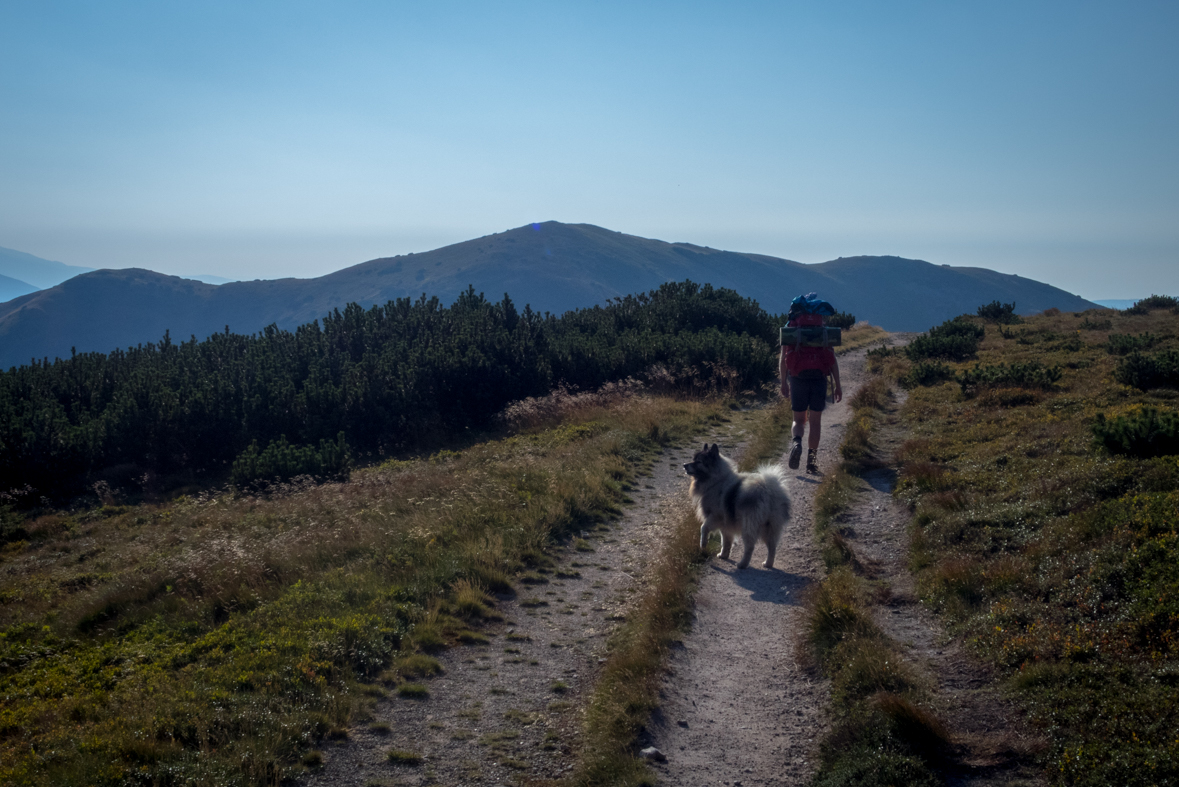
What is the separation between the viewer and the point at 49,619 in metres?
7.91

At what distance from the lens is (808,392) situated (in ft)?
33.5

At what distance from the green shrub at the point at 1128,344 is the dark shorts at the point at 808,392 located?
Result: 36.2 ft

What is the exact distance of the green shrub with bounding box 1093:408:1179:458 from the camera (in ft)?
21.6

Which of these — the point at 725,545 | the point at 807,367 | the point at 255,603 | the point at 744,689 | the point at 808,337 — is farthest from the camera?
the point at 807,367

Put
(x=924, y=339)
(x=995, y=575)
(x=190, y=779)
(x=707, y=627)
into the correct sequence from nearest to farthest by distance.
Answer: (x=190, y=779) < (x=995, y=575) < (x=707, y=627) < (x=924, y=339)

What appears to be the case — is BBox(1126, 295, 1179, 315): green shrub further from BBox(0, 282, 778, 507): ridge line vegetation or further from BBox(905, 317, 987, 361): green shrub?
BBox(0, 282, 778, 507): ridge line vegetation

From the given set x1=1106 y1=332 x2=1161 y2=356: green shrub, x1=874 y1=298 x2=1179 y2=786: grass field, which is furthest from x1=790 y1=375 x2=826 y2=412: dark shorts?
x1=1106 y1=332 x2=1161 y2=356: green shrub

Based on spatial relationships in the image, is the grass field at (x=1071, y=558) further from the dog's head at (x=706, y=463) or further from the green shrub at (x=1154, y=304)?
the green shrub at (x=1154, y=304)

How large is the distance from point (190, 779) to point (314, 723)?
831 mm

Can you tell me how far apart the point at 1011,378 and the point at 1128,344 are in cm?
570

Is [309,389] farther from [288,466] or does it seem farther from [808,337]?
[808,337]

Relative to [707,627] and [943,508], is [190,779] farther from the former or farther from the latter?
[943,508]

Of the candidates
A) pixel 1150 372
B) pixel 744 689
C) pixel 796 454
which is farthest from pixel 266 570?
pixel 1150 372

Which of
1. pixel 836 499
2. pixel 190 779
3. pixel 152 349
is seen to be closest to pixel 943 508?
pixel 836 499
